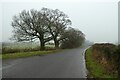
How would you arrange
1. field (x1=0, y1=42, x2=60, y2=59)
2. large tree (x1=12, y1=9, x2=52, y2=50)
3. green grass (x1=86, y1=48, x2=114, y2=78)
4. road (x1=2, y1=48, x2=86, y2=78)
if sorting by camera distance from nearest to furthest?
green grass (x1=86, y1=48, x2=114, y2=78)
road (x1=2, y1=48, x2=86, y2=78)
field (x1=0, y1=42, x2=60, y2=59)
large tree (x1=12, y1=9, x2=52, y2=50)

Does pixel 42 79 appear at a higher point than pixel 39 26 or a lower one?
lower

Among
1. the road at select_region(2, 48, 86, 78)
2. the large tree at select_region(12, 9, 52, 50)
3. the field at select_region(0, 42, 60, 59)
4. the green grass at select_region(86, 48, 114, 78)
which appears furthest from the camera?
the large tree at select_region(12, 9, 52, 50)

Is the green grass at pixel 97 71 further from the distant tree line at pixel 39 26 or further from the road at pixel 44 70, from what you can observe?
the distant tree line at pixel 39 26

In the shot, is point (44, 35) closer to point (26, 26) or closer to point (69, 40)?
point (26, 26)

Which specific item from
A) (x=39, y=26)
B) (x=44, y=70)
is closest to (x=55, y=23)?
(x=39, y=26)

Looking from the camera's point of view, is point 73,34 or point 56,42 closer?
point 56,42

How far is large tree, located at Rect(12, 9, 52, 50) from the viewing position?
5209 cm

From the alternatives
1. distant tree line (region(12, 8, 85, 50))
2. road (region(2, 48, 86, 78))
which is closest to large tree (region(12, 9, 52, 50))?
distant tree line (region(12, 8, 85, 50))

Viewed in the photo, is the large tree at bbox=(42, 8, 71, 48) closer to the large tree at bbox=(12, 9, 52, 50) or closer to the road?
the large tree at bbox=(12, 9, 52, 50)

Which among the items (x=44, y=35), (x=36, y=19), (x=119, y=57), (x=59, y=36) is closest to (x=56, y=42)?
(x=59, y=36)

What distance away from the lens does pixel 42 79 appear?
10.9m

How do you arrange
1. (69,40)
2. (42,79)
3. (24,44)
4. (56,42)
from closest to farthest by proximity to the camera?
(42,79) < (24,44) < (56,42) < (69,40)

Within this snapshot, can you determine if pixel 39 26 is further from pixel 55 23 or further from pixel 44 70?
pixel 44 70

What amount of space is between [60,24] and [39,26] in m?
7.95
